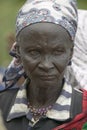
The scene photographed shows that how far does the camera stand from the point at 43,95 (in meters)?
2.02

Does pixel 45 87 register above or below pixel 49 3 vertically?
below

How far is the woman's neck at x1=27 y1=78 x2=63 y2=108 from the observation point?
1989 millimetres

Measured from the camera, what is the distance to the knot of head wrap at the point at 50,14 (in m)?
1.85

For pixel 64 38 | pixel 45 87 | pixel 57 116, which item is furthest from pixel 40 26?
pixel 57 116

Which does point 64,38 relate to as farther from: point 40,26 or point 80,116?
point 80,116

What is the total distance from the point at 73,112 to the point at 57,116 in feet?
0.23

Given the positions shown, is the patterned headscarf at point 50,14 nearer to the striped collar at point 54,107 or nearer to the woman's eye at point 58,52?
the woman's eye at point 58,52

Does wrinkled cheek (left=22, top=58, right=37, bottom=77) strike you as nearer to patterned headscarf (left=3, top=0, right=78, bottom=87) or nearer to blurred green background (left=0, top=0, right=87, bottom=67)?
patterned headscarf (left=3, top=0, right=78, bottom=87)

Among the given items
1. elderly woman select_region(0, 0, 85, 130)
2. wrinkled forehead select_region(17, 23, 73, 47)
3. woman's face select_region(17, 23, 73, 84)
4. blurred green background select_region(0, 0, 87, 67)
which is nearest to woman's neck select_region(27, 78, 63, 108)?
elderly woman select_region(0, 0, 85, 130)

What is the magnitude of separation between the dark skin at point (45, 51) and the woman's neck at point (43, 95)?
0.22 ft

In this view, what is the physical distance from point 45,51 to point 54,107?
270mm

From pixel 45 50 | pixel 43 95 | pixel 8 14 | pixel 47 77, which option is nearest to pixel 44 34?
pixel 45 50

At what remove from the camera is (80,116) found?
188cm

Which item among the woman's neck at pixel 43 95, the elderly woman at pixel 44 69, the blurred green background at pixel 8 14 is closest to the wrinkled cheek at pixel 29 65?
the elderly woman at pixel 44 69
